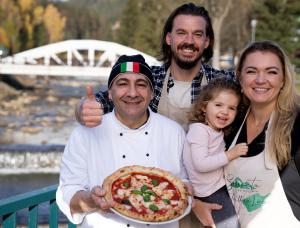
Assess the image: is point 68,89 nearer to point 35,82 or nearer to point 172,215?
point 35,82

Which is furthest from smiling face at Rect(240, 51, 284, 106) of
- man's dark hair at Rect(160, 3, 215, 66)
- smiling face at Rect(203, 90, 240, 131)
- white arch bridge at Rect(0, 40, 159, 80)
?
white arch bridge at Rect(0, 40, 159, 80)

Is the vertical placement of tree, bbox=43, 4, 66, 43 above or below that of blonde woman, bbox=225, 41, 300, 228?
above

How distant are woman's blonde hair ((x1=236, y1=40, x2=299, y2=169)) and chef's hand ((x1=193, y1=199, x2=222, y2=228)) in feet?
1.64

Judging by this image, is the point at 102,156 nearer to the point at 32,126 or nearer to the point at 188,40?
the point at 188,40

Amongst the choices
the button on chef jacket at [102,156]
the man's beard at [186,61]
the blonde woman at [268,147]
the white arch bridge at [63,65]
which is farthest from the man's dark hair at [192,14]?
the white arch bridge at [63,65]

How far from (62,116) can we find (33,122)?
1.85 meters

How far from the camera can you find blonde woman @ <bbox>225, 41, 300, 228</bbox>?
2588 millimetres

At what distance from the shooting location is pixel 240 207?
2781 millimetres

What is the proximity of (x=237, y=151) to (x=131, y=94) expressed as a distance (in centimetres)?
66

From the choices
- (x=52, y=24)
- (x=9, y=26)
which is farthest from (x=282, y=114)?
(x=52, y=24)

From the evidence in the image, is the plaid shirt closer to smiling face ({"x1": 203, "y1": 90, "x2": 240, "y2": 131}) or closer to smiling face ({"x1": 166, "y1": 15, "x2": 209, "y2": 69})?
smiling face ({"x1": 166, "y1": 15, "x2": 209, "y2": 69})

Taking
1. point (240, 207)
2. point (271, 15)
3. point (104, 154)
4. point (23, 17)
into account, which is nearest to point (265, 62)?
point (240, 207)

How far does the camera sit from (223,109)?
2.94 meters

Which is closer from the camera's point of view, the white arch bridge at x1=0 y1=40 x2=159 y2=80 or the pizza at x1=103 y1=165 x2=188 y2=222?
the pizza at x1=103 y1=165 x2=188 y2=222
